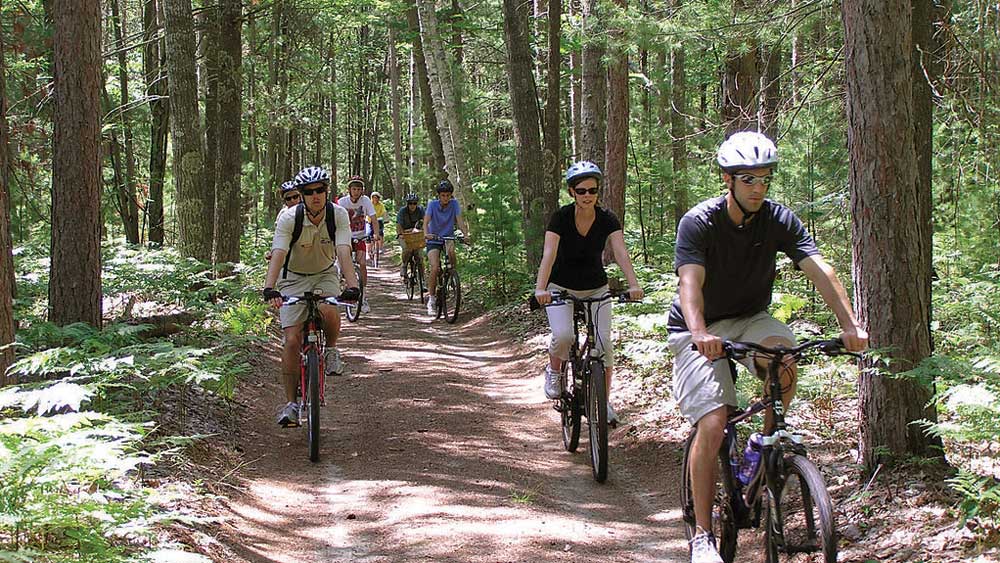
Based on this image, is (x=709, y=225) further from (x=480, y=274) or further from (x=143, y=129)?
(x=143, y=129)

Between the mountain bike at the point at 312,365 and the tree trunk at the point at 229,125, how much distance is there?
7793 millimetres

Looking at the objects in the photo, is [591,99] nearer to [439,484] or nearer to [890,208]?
[439,484]

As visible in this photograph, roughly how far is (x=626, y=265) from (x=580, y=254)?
0.53m

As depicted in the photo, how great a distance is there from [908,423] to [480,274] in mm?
11811

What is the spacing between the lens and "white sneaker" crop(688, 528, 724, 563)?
4.15 meters

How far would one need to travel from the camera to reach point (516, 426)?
8805 millimetres

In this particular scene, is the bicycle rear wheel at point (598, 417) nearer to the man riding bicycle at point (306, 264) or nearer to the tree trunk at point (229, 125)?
the man riding bicycle at point (306, 264)

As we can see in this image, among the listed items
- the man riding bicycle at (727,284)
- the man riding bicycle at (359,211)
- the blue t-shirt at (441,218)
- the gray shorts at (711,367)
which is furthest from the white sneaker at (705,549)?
the man riding bicycle at (359,211)

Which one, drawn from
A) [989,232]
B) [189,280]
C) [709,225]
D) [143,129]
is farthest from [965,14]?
[143,129]

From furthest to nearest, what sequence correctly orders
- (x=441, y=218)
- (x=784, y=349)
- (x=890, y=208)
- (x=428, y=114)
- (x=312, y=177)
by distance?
1. (x=428, y=114)
2. (x=441, y=218)
3. (x=312, y=177)
4. (x=890, y=208)
5. (x=784, y=349)

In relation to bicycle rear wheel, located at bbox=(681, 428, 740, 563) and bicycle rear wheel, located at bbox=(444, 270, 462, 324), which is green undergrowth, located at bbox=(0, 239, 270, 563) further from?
bicycle rear wheel, located at bbox=(444, 270, 462, 324)

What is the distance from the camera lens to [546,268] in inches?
271

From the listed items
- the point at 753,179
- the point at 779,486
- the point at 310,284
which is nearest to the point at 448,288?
the point at 310,284

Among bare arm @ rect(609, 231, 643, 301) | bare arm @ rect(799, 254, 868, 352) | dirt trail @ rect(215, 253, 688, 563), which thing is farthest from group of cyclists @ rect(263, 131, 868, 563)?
bare arm @ rect(609, 231, 643, 301)
